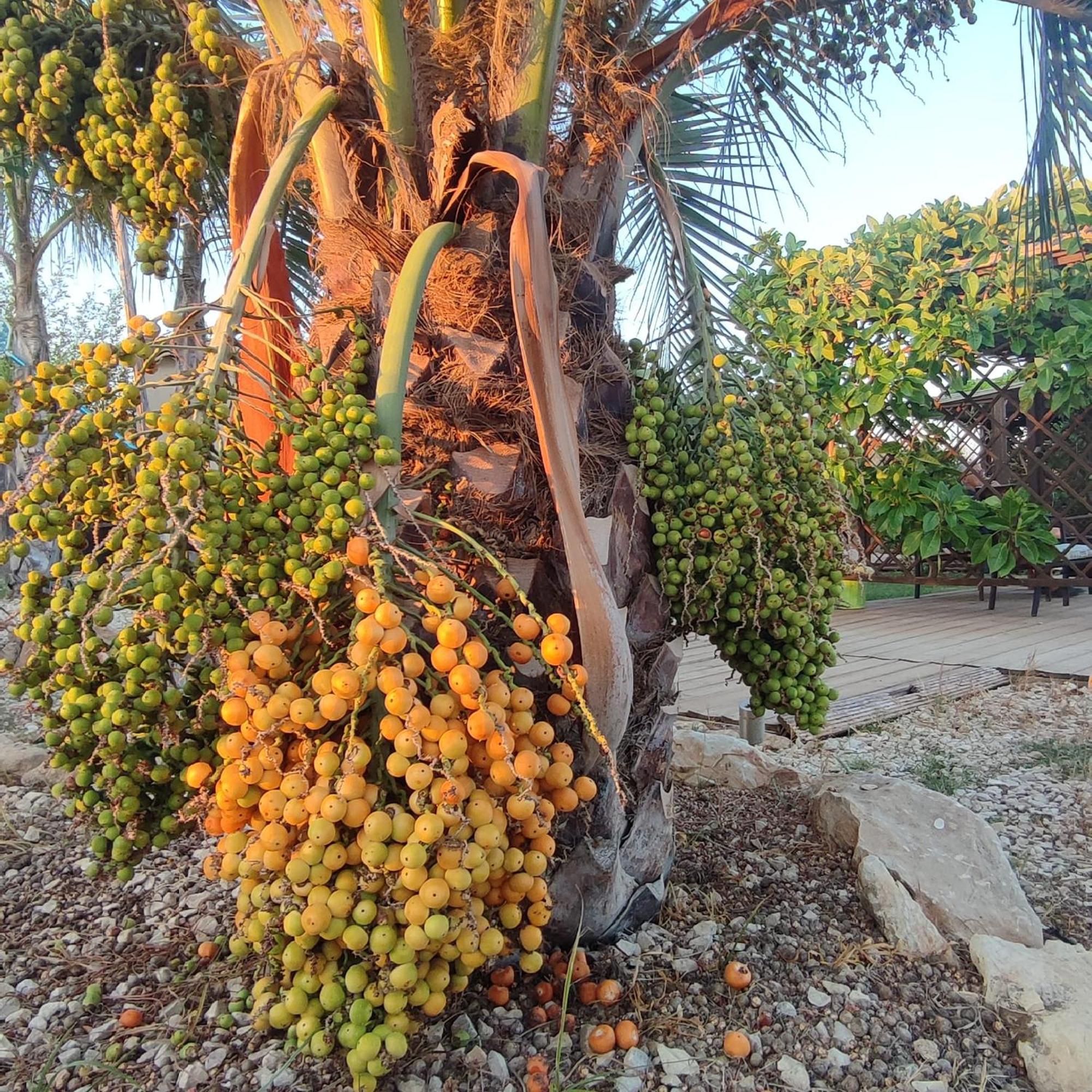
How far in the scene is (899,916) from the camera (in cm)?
184

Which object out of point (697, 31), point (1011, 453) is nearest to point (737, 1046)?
point (697, 31)

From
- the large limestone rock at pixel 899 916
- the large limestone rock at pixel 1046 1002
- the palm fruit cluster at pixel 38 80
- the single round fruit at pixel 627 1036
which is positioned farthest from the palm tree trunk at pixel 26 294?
the large limestone rock at pixel 1046 1002

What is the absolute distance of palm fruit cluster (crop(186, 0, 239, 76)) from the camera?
1674mm

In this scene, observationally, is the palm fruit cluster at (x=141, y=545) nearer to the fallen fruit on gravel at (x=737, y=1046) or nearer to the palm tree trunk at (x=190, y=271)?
the fallen fruit on gravel at (x=737, y=1046)

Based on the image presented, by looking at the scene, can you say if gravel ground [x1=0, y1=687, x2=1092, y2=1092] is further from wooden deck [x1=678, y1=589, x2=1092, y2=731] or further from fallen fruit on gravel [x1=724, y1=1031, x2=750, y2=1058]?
wooden deck [x1=678, y1=589, x2=1092, y2=731]

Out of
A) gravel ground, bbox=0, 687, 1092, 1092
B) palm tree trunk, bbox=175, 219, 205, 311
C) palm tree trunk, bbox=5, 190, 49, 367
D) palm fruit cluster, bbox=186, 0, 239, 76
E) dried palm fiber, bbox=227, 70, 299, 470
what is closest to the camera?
gravel ground, bbox=0, 687, 1092, 1092

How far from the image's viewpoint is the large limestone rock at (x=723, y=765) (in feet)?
9.48

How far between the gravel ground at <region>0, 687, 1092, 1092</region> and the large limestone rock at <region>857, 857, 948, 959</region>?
0.04 metres

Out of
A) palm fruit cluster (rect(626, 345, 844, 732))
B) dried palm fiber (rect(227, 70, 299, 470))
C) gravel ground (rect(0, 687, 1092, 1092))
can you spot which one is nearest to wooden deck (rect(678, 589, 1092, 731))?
gravel ground (rect(0, 687, 1092, 1092))

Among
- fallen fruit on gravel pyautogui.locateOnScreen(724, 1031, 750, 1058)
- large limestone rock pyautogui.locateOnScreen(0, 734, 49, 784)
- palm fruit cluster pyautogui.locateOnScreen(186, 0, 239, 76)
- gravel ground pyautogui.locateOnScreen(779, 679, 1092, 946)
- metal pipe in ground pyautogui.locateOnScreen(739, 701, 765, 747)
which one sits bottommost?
gravel ground pyautogui.locateOnScreen(779, 679, 1092, 946)

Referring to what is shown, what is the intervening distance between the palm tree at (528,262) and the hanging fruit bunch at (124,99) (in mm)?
167

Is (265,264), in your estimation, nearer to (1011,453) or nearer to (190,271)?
(190,271)

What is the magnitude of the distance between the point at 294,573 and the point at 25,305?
588 cm

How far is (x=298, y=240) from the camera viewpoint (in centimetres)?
277
